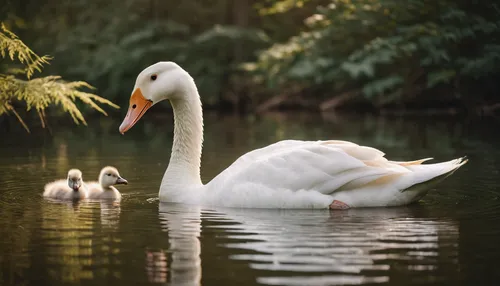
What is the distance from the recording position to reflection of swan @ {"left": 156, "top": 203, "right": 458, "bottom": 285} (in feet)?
22.1

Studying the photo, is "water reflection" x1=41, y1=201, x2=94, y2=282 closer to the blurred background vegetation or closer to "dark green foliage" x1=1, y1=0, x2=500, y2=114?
the blurred background vegetation

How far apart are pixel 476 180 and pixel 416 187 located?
3.06m

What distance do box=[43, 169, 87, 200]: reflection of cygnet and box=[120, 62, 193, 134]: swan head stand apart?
85cm

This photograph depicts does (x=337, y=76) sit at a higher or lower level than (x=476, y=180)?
higher

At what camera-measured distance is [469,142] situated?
20.1 metres

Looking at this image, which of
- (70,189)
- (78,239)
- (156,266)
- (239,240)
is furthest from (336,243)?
(70,189)

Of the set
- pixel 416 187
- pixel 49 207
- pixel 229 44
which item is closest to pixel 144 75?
pixel 49 207

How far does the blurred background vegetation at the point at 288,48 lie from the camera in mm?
30016

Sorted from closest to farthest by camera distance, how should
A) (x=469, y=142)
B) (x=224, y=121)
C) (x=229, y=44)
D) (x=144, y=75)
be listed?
(x=144, y=75) → (x=469, y=142) → (x=224, y=121) → (x=229, y=44)

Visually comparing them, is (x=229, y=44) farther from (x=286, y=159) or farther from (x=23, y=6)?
(x=286, y=159)

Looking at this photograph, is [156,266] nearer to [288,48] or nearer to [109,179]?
[109,179]

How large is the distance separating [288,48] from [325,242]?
26.1 metres

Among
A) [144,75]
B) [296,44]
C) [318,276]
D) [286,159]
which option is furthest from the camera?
[296,44]

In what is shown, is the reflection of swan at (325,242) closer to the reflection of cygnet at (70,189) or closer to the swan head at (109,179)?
the swan head at (109,179)
